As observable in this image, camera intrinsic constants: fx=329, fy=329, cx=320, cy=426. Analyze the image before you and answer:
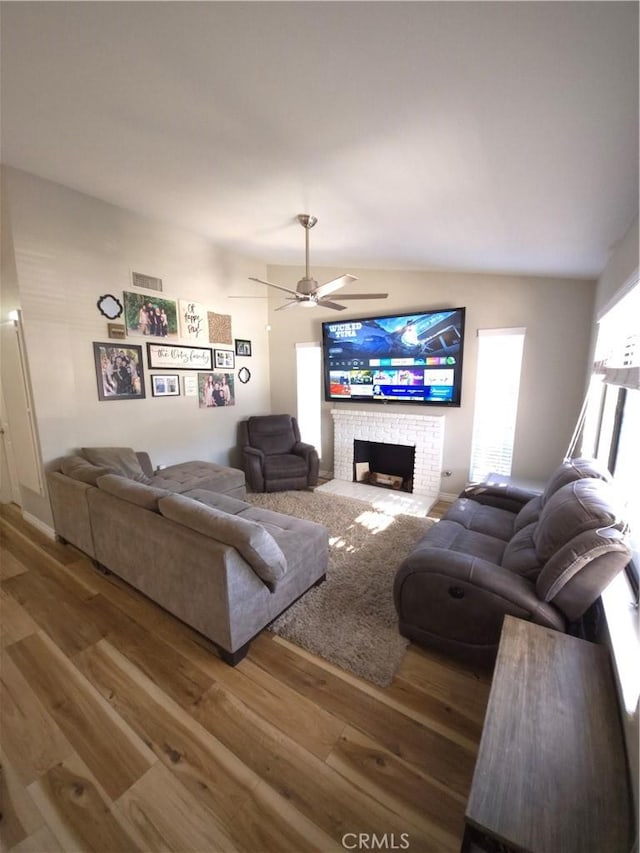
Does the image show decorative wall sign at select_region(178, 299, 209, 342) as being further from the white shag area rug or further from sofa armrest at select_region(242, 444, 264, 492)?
the white shag area rug

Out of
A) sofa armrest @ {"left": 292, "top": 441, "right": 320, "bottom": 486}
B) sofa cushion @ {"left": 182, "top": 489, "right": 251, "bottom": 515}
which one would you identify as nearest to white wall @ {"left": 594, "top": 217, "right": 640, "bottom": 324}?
sofa cushion @ {"left": 182, "top": 489, "right": 251, "bottom": 515}

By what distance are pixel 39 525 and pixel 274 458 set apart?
256 cm

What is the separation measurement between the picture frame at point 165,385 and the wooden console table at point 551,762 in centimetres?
388

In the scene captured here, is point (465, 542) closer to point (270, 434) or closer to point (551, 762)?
→ point (551, 762)

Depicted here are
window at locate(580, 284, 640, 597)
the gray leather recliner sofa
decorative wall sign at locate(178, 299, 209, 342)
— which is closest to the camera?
the gray leather recliner sofa

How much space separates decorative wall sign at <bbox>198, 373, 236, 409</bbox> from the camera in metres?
4.36

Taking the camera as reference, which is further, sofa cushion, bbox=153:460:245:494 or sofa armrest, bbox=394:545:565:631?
sofa cushion, bbox=153:460:245:494

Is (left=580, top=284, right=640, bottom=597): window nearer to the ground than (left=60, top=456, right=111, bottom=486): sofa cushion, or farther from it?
farther from it

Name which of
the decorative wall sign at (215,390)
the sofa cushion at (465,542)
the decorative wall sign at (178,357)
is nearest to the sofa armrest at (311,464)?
the decorative wall sign at (215,390)

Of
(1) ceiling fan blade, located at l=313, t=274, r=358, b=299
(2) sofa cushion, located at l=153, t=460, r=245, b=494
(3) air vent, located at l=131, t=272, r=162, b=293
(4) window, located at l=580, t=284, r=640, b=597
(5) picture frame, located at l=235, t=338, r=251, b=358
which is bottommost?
(2) sofa cushion, located at l=153, t=460, r=245, b=494

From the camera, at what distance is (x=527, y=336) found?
3488mm

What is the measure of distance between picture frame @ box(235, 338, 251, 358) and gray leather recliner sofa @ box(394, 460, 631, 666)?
3742 mm

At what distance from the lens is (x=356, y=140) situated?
168 centimetres

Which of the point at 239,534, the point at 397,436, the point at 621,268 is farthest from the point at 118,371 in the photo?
the point at 621,268
